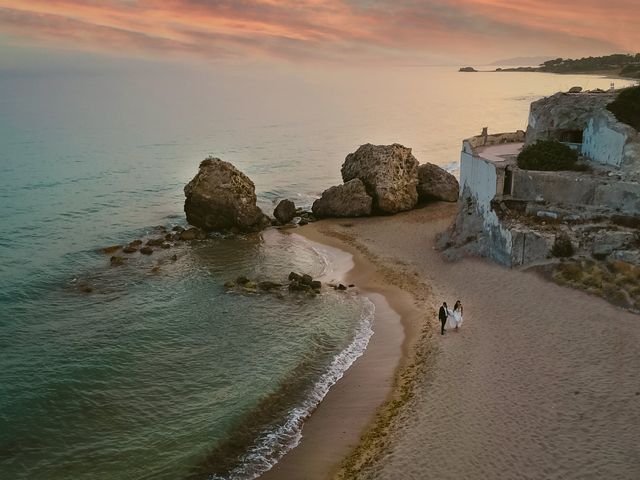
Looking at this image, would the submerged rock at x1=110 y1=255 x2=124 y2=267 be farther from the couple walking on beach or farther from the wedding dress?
the wedding dress

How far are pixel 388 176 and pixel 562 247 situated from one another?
783 inches

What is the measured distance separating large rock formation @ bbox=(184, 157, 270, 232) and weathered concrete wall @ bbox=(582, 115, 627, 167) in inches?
984

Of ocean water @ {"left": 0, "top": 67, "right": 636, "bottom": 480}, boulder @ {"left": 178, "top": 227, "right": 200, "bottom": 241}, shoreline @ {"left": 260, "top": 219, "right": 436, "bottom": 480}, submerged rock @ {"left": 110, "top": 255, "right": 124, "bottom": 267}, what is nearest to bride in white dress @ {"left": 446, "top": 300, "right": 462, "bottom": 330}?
shoreline @ {"left": 260, "top": 219, "right": 436, "bottom": 480}

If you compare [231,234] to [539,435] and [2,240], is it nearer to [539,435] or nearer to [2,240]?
[2,240]

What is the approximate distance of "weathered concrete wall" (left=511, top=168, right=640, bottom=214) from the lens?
30.4 meters

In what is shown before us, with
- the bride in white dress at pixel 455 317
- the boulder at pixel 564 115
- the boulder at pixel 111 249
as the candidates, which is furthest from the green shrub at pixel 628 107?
the boulder at pixel 111 249

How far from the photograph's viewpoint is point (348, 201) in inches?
1863

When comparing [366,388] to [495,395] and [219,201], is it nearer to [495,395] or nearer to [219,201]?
[495,395]

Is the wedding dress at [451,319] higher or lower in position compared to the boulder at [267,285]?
higher

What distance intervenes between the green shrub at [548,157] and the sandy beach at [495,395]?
856 cm

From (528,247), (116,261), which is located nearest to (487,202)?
(528,247)

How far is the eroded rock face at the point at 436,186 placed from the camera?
50.3 m

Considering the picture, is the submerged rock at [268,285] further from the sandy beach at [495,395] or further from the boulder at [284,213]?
the boulder at [284,213]

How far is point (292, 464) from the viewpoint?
695 inches
